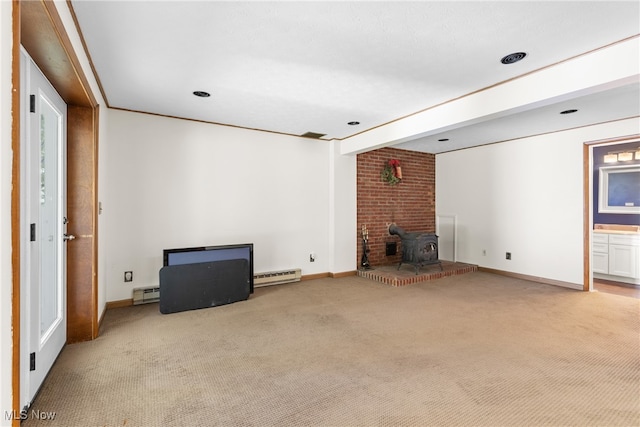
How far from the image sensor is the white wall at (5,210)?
93cm

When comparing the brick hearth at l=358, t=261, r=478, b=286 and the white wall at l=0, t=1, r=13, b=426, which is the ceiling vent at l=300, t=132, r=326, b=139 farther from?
the white wall at l=0, t=1, r=13, b=426

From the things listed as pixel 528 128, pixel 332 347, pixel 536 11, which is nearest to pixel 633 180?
pixel 528 128

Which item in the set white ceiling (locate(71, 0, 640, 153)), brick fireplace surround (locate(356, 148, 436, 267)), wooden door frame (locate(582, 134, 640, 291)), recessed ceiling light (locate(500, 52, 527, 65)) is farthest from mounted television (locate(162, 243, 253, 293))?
wooden door frame (locate(582, 134, 640, 291))

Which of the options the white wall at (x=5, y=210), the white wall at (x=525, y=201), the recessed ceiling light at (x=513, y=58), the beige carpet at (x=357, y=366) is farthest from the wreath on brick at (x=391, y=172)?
the white wall at (x=5, y=210)

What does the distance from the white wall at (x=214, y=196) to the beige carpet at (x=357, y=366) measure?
86 cm

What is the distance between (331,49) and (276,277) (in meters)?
3.23

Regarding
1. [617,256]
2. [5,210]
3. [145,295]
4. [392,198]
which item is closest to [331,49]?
[5,210]

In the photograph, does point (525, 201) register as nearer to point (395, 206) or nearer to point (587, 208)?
point (587, 208)

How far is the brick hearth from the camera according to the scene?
189 inches

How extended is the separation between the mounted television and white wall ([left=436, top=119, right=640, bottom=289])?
414cm

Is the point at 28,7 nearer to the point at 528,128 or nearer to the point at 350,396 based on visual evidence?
the point at 350,396

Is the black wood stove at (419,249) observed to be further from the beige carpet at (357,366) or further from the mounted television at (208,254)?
the mounted television at (208,254)

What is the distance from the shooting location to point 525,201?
5176mm

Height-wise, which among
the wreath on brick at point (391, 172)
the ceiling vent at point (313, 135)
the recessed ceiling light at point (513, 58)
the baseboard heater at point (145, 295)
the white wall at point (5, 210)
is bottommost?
the baseboard heater at point (145, 295)
